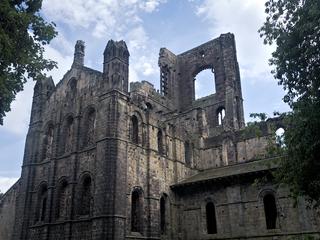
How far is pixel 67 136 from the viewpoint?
2369cm

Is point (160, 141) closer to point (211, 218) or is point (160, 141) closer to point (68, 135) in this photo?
point (211, 218)

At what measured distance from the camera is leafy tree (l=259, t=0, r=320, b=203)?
11.4 meters

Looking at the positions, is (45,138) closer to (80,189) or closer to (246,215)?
(80,189)

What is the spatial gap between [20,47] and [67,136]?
13199 mm

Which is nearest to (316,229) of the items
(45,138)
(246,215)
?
(246,215)

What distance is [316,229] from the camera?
18844 millimetres

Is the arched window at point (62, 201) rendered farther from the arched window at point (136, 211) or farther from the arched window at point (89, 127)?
the arched window at point (136, 211)

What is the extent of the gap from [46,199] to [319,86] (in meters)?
17.5

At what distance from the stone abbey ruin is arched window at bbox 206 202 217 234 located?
0.07m

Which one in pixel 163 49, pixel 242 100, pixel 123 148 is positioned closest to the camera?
pixel 123 148

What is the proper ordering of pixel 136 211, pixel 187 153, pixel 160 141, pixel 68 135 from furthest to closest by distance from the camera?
1. pixel 187 153
2. pixel 160 141
3. pixel 68 135
4. pixel 136 211

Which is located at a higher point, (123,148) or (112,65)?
(112,65)

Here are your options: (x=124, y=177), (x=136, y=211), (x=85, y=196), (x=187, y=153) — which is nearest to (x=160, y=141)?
(x=187, y=153)

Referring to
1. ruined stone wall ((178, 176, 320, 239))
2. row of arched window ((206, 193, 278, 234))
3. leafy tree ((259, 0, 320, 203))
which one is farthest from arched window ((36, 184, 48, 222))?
leafy tree ((259, 0, 320, 203))
